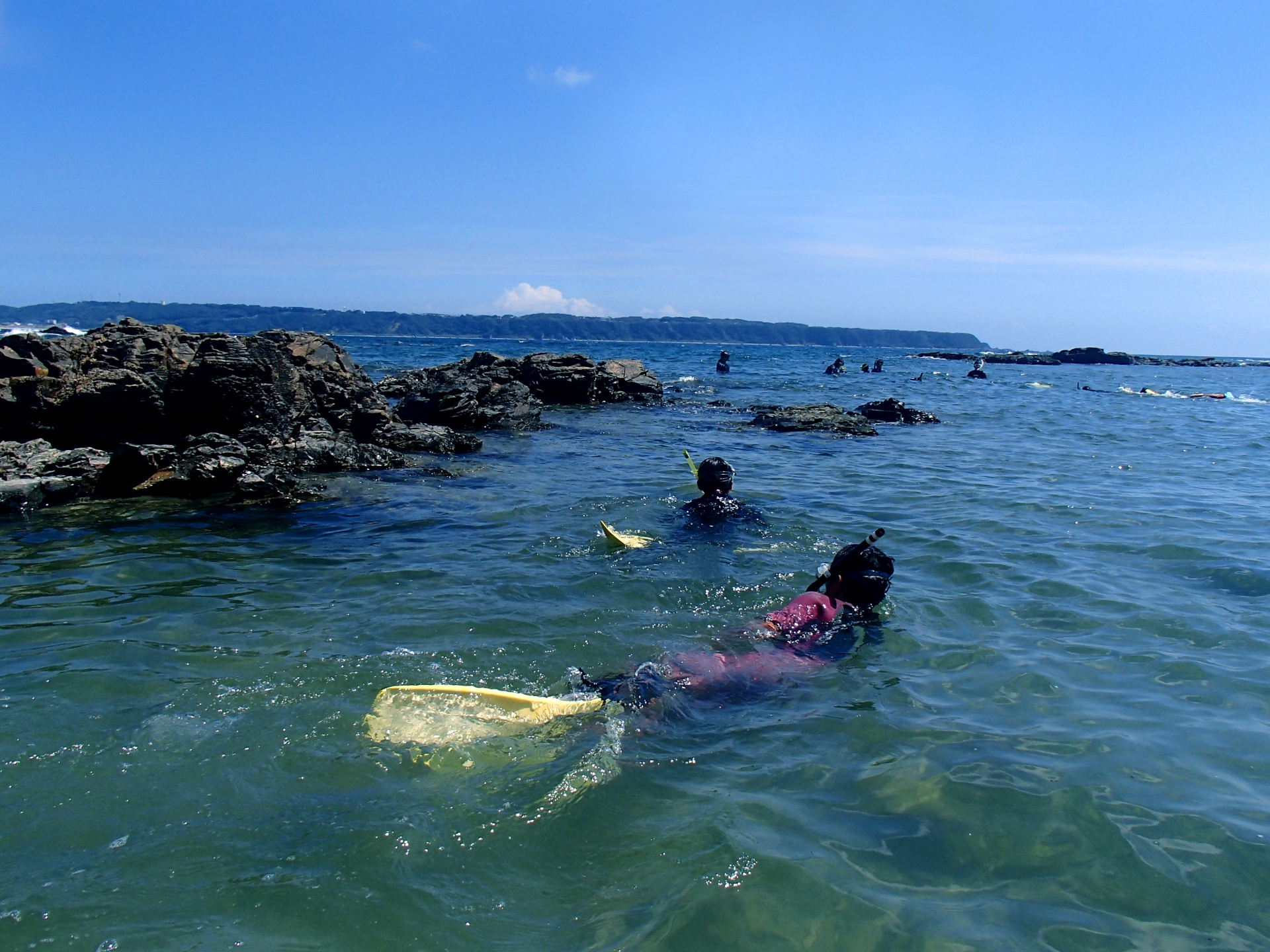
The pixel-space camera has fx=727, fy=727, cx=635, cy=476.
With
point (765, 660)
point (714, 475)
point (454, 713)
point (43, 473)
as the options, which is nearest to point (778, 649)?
point (765, 660)

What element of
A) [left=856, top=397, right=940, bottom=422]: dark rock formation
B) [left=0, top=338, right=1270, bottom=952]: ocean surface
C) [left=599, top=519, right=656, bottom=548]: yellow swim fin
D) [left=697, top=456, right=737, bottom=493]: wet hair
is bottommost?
[left=0, top=338, right=1270, bottom=952]: ocean surface

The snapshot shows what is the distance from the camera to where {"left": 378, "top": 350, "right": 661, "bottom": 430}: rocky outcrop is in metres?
20.7

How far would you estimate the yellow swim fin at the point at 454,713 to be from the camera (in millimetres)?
4715

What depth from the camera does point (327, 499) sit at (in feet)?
37.4

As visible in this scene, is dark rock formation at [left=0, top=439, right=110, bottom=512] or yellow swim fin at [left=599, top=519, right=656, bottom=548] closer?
yellow swim fin at [left=599, top=519, right=656, bottom=548]

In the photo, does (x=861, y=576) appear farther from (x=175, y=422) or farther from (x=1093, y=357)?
(x=1093, y=357)

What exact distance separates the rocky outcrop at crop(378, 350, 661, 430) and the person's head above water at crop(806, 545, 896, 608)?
14913 mm

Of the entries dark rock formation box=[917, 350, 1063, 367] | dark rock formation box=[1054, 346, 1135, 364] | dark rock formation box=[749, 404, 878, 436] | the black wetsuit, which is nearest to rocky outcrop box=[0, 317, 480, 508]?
the black wetsuit

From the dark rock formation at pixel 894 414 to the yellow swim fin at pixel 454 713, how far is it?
21.5 metres

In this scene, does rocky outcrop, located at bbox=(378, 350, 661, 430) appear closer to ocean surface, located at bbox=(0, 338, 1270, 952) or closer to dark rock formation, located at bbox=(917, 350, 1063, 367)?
ocean surface, located at bbox=(0, 338, 1270, 952)

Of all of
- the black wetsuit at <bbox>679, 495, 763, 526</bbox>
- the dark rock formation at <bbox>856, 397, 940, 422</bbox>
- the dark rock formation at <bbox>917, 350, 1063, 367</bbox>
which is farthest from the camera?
the dark rock formation at <bbox>917, 350, 1063, 367</bbox>

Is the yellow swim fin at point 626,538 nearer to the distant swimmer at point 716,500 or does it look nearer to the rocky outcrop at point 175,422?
the distant swimmer at point 716,500

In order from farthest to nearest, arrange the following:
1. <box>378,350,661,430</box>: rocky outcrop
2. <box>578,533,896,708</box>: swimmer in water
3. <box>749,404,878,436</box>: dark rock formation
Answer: <box>749,404,878,436</box>: dark rock formation, <box>378,350,661,430</box>: rocky outcrop, <box>578,533,896,708</box>: swimmer in water

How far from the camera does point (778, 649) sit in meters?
6.14
